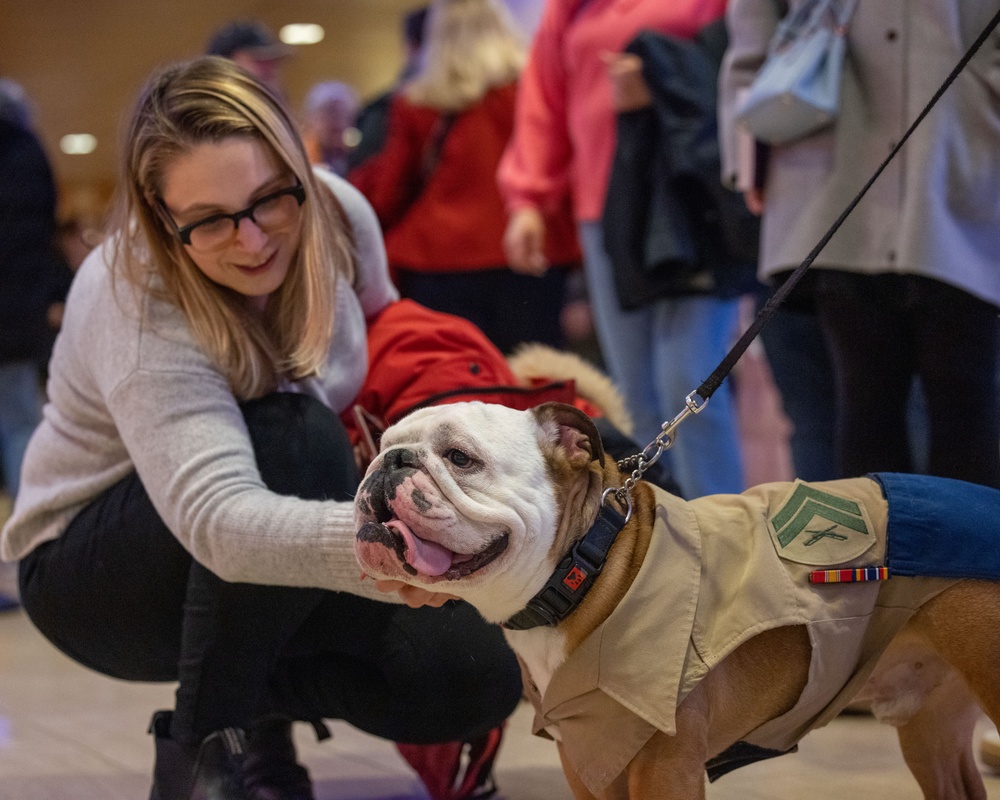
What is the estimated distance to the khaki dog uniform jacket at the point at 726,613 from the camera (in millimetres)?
1384

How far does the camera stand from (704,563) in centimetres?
145

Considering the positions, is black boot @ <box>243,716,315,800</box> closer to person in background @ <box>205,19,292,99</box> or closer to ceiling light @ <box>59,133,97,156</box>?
person in background @ <box>205,19,292,99</box>

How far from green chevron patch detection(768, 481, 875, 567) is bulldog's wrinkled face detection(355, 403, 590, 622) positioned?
289 mm

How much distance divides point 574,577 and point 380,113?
2.88 meters

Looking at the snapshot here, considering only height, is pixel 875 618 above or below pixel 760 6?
below

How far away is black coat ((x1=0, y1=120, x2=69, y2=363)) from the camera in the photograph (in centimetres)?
380

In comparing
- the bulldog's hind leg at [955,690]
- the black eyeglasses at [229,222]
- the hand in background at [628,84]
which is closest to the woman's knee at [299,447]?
the black eyeglasses at [229,222]

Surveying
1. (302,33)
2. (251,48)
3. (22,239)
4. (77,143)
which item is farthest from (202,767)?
(77,143)

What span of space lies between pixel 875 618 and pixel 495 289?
7.19 feet

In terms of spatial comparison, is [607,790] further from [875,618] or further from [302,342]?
[302,342]

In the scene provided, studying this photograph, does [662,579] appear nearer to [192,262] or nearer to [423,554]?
[423,554]

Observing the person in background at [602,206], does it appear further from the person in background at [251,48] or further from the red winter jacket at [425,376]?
the person in background at [251,48]

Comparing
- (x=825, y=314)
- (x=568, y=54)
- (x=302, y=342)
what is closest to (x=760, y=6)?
(x=825, y=314)

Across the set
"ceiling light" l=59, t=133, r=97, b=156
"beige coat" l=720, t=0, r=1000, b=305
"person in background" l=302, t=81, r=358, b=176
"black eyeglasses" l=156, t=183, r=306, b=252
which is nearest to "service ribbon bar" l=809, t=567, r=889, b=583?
"beige coat" l=720, t=0, r=1000, b=305
